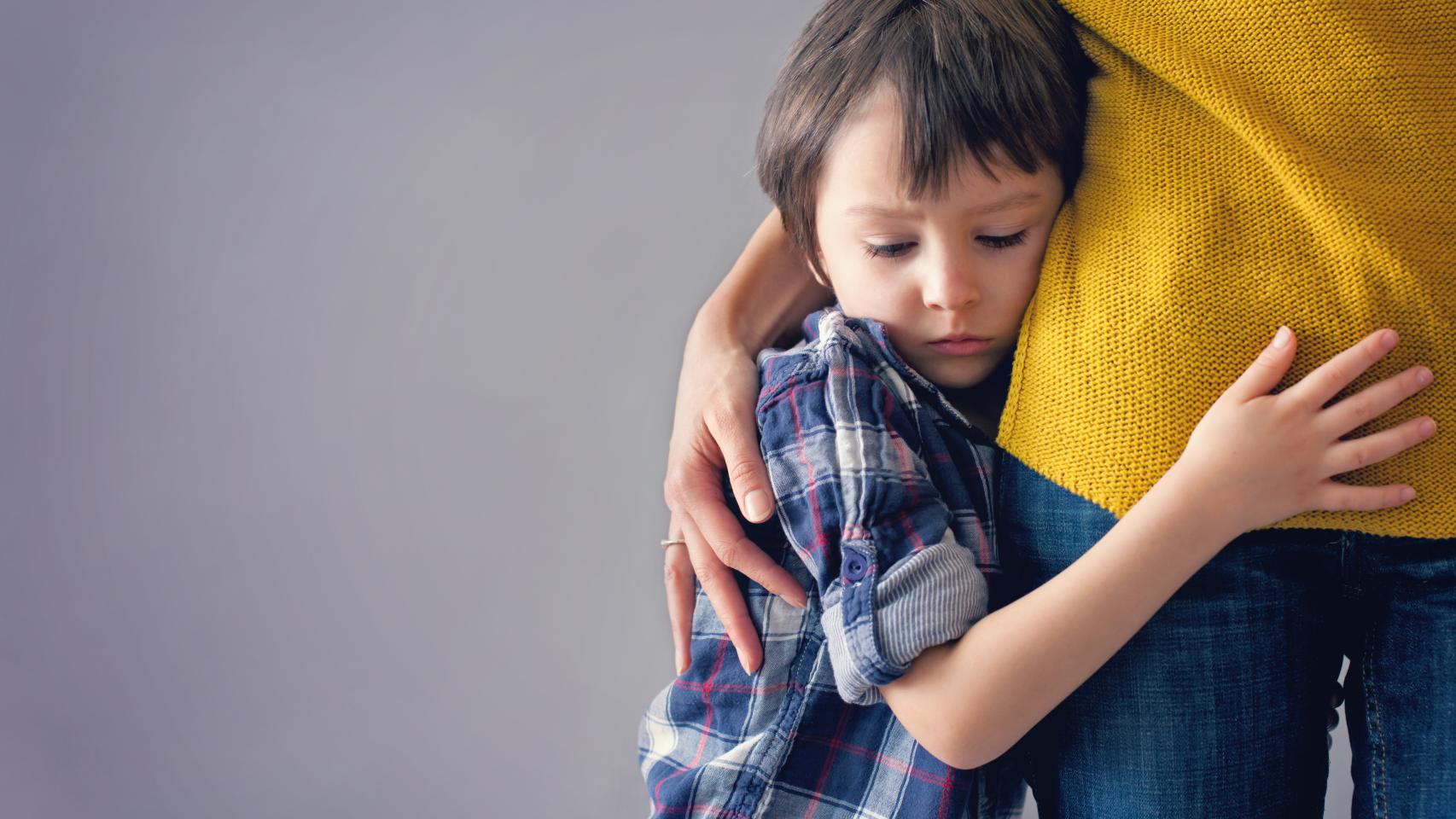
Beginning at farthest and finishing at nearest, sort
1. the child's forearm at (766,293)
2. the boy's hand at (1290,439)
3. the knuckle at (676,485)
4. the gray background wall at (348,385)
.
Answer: the gray background wall at (348,385) < the child's forearm at (766,293) < the knuckle at (676,485) < the boy's hand at (1290,439)

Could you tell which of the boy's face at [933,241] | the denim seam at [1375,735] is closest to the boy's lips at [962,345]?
the boy's face at [933,241]

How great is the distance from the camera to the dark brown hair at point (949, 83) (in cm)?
84


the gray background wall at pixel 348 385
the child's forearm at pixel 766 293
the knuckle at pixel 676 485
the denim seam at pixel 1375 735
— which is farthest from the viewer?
the gray background wall at pixel 348 385

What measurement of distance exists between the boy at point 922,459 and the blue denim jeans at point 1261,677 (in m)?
0.07

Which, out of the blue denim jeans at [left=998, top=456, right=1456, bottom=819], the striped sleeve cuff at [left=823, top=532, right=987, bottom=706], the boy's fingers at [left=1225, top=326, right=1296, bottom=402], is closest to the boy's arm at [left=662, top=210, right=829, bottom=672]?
the striped sleeve cuff at [left=823, top=532, right=987, bottom=706]

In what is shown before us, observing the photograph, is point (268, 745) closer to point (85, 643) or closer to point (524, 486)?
point (85, 643)

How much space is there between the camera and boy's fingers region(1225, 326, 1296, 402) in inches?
30.0

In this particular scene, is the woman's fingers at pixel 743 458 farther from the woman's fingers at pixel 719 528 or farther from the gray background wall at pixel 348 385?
the gray background wall at pixel 348 385

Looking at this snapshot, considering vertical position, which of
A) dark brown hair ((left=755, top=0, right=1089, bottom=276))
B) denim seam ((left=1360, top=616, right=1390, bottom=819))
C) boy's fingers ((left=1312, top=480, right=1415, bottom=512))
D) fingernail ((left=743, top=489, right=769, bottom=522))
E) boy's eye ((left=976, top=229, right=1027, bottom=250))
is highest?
dark brown hair ((left=755, top=0, right=1089, bottom=276))

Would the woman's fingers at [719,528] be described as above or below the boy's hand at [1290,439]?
Answer: below

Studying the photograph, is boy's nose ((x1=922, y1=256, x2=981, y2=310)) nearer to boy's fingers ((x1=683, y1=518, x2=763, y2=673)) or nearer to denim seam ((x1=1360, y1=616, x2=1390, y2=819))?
boy's fingers ((x1=683, y1=518, x2=763, y2=673))

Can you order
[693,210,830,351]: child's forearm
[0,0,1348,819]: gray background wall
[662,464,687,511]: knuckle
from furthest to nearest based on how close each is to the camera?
1. [0,0,1348,819]: gray background wall
2. [693,210,830,351]: child's forearm
3. [662,464,687,511]: knuckle

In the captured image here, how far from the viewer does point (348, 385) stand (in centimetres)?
145

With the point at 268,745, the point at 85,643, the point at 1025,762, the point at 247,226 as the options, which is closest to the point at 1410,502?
the point at 1025,762
